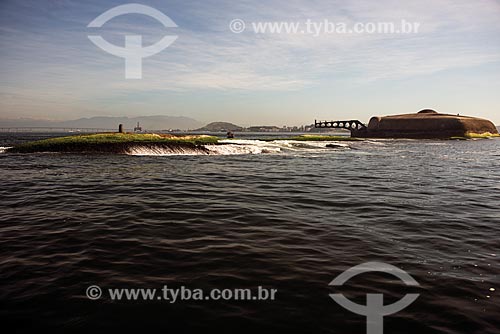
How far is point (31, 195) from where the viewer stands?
1197cm

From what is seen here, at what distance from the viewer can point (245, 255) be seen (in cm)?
612

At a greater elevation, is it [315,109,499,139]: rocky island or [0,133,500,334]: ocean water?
[315,109,499,139]: rocky island

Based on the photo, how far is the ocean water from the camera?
4.12 meters

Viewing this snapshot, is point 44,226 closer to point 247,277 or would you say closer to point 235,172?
point 247,277

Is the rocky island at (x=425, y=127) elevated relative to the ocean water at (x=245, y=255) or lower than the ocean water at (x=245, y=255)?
elevated

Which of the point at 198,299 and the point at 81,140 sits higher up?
the point at 81,140

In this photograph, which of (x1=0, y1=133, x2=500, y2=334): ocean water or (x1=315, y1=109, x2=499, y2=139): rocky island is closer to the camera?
(x1=0, y1=133, x2=500, y2=334): ocean water

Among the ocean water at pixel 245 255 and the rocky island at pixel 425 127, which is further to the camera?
the rocky island at pixel 425 127

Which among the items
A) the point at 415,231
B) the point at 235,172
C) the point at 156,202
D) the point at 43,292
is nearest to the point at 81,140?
the point at 235,172

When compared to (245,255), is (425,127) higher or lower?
higher

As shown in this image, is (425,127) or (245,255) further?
(425,127)

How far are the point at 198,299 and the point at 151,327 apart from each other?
0.87 meters

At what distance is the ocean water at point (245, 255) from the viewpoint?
4.12m

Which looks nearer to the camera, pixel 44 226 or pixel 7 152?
pixel 44 226
